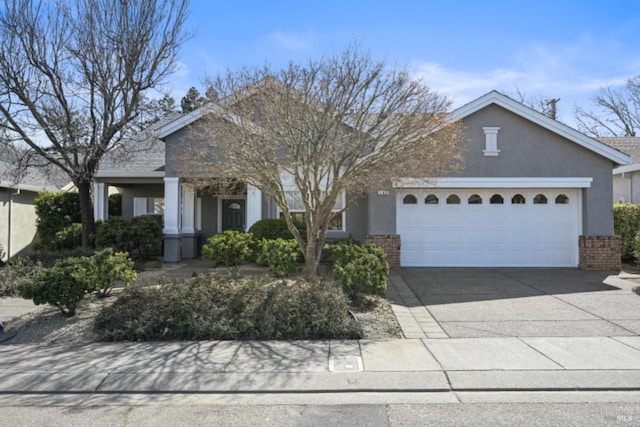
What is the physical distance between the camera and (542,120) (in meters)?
12.6

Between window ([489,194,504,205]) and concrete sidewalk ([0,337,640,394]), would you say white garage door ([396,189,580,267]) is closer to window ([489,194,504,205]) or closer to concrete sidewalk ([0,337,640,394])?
window ([489,194,504,205])

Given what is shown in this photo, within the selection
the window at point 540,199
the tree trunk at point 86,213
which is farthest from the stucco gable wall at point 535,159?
the tree trunk at point 86,213

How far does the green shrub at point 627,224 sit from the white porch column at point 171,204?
14.6 m

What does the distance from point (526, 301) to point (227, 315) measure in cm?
608

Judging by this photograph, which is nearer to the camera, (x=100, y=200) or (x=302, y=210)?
(x=302, y=210)

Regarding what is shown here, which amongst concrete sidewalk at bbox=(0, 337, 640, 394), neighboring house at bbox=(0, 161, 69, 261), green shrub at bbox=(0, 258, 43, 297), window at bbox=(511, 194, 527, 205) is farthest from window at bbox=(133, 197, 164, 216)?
window at bbox=(511, 194, 527, 205)

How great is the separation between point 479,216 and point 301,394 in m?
10.00

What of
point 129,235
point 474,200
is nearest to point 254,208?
point 129,235

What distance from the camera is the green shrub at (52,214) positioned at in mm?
15609

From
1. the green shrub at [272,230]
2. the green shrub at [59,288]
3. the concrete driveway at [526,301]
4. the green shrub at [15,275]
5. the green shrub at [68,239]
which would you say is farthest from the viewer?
the green shrub at [68,239]

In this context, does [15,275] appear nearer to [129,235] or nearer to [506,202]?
[129,235]

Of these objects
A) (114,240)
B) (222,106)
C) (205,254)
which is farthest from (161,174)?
(222,106)

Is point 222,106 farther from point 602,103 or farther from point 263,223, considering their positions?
point 602,103

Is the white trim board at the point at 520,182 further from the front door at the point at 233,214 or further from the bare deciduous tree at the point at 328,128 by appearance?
the front door at the point at 233,214
